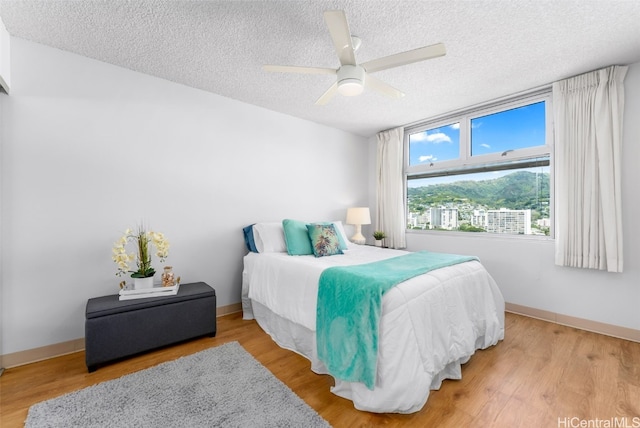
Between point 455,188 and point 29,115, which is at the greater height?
point 29,115

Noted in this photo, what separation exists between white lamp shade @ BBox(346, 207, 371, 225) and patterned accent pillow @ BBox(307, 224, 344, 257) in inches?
42.2

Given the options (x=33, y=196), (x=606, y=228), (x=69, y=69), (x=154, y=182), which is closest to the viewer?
(x=33, y=196)

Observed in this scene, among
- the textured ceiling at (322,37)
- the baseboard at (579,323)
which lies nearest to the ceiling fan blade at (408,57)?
the textured ceiling at (322,37)

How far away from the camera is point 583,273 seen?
260 cm

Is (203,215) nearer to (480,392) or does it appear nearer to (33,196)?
(33,196)

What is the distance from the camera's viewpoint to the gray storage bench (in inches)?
74.2

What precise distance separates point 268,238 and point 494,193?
9.42 feet

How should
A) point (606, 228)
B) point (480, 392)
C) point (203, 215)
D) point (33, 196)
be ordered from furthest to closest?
point (203, 215)
point (606, 228)
point (33, 196)
point (480, 392)

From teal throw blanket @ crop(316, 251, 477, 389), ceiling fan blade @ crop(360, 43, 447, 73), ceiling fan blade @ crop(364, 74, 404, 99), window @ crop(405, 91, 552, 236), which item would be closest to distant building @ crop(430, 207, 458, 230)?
window @ crop(405, 91, 552, 236)

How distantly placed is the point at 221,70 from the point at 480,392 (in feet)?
10.7

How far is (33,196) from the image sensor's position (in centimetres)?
203

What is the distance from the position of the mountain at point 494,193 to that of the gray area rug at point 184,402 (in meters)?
3.14

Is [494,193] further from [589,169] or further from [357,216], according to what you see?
[357,216]

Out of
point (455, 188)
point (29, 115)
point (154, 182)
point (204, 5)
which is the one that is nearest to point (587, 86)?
point (455, 188)
